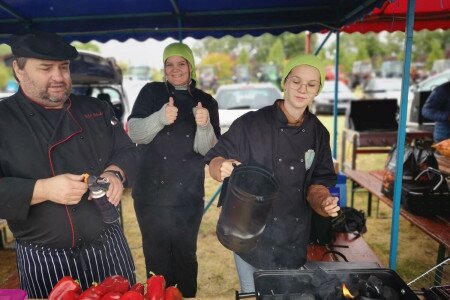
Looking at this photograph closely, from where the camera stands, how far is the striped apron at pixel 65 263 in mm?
1903

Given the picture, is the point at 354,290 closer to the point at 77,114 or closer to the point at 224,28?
the point at 77,114

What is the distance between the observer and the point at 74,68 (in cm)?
598

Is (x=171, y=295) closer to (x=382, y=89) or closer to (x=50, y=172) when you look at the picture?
(x=50, y=172)

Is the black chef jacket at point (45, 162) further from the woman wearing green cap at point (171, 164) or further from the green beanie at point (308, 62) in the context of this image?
the green beanie at point (308, 62)

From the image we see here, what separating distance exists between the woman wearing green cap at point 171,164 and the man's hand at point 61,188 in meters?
1.02

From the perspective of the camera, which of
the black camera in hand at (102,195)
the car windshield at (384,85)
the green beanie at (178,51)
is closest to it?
the black camera in hand at (102,195)

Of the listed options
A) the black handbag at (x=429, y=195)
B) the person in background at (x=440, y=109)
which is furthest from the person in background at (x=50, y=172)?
the person in background at (x=440, y=109)

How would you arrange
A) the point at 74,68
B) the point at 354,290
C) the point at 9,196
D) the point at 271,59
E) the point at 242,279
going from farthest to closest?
the point at 271,59 → the point at 74,68 → the point at 242,279 → the point at 9,196 → the point at 354,290

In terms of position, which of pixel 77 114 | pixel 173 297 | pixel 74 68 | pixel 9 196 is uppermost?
pixel 74 68

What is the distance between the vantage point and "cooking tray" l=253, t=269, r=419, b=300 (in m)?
1.54

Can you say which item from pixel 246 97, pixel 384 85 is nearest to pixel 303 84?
pixel 246 97

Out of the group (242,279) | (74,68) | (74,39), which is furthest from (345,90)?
(242,279)

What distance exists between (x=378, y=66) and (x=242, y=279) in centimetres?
4388

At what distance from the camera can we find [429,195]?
319cm
